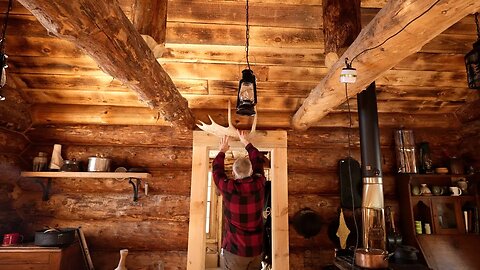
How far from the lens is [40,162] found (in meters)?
3.21

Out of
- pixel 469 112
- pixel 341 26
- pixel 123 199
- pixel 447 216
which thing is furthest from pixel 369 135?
pixel 123 199

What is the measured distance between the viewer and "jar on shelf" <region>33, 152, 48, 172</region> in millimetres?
3181

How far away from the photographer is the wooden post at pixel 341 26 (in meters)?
2.06

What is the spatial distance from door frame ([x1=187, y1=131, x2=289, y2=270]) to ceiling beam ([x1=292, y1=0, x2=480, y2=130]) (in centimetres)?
156

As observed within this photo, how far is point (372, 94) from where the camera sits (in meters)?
2.67

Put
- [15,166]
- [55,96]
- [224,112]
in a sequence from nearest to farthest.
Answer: [15,166] → [55,96] → [224,112]

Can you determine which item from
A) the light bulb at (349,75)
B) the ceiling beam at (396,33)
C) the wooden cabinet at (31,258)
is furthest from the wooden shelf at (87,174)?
the light bulb at (349,75)

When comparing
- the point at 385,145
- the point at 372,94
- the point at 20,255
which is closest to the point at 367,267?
the point at 372,94

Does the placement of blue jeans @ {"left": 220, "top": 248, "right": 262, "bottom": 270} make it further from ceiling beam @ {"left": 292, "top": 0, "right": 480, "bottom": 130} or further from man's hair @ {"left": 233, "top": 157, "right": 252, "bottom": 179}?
ceiling beam @ {"left": 292, "top": 0, "right": 480, "bottom": 130}

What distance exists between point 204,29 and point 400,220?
322 cm

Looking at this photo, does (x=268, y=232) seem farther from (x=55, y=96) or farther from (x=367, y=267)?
(x=55, y=96)

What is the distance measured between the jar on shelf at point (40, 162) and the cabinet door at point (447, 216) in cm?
455

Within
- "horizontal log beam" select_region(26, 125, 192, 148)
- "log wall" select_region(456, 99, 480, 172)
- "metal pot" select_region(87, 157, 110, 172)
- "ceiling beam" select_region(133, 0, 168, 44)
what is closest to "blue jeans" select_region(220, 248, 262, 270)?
"horizontal log beam" select_region(26, 125, 192, 148)

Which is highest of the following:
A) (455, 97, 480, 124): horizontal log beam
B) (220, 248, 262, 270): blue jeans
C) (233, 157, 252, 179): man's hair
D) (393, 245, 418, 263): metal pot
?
(455, 97, 480, 124): horizontal log beam
